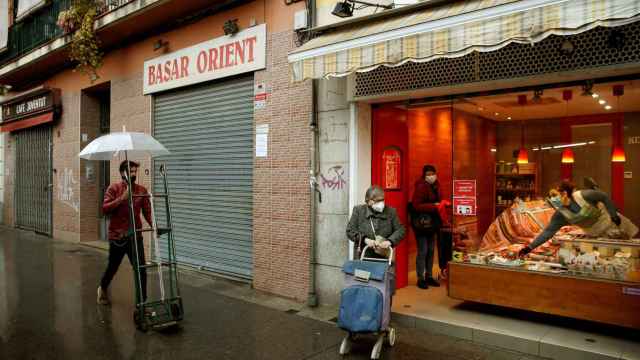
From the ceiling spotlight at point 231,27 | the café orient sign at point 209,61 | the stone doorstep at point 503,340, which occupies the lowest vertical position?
the stone doorstep at point 503,340

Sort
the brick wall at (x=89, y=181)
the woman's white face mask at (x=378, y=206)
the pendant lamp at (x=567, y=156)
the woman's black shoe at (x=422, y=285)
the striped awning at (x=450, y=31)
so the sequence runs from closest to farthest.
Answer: the striped awning at (x=450, y=31)
the woman's white face mask at (x=378, y=206)
the woman's black shoe at (x=422, y=285)
the pendant lamp at (x=567, y=156)
the brick wall at (x=89, y=181)

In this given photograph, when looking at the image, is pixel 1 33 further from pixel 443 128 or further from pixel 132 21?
pixel 443 128

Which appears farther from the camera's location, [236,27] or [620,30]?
[236,27]

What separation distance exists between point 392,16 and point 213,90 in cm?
433

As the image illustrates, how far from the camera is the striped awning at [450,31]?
4.34 meters

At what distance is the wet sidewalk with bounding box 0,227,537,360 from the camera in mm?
5445

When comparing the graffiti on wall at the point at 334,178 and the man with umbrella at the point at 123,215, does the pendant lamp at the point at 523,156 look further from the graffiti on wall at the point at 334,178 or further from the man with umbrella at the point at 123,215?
the man with umbrella at the point at 123,215

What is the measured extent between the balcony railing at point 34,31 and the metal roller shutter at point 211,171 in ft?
17.8

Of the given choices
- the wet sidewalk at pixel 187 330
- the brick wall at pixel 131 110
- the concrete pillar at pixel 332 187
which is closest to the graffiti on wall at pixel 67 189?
the brick wall at pixel 131 110

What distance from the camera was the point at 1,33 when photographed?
1742 centimetres

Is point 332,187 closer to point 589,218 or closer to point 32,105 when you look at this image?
point 589,218

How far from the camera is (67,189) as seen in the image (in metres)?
13.9

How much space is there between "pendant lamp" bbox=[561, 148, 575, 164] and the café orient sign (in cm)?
524

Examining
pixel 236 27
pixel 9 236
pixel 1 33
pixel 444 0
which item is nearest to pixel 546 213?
pixel 444 0
